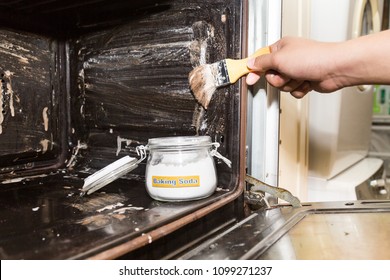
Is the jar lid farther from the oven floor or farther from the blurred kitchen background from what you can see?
the blurred kitchen background

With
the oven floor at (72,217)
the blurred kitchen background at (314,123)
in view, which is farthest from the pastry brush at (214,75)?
the oven floor at (72,217)

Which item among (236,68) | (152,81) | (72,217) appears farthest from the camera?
(152,81)

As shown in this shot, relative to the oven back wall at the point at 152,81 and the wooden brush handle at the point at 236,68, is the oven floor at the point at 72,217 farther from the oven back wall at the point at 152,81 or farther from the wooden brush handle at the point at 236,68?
the wooden brush handle at the point at 236,68

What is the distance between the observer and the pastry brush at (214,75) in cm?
78

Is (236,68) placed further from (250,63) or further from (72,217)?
(72,217)

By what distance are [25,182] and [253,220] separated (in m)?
0.61

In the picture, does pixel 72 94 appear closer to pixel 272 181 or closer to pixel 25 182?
pixel 25 182

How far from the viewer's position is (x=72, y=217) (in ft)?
2.03

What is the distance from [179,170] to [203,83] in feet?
0.77

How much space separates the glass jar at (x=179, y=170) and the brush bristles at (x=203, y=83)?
0.13 metres

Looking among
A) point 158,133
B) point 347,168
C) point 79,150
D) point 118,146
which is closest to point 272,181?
point 158,133

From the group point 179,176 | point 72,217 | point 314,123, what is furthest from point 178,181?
point 314,123

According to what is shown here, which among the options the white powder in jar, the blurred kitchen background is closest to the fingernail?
the blurred kitchen background

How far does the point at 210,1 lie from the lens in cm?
81
